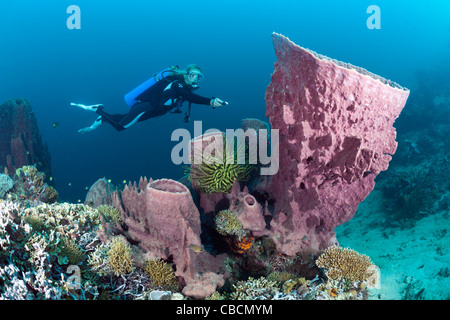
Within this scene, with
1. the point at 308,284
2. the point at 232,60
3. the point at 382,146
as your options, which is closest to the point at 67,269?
the point at 308,284

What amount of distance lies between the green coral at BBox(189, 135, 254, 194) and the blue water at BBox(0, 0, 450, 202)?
3731cm

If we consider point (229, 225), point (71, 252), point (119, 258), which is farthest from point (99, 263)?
point (229, 225)

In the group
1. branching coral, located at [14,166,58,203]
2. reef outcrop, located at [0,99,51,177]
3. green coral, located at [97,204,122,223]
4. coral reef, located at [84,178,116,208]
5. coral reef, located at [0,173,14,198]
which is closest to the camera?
green coral, located at [97,204,122,223]

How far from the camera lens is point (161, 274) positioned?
3.87m

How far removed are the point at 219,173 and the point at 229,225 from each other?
3.09 ft

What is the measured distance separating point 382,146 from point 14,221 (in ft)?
16.5

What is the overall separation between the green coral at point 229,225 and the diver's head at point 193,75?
14.5ft

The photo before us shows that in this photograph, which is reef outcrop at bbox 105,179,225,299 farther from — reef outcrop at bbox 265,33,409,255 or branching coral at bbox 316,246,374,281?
branching coral at bbox 316,246,374,281

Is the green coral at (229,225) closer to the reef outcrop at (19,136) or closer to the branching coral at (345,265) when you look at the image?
the branching coral at (345,265)

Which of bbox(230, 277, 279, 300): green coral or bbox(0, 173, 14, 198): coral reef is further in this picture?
bbox(0, 173, 14, 198): coral reef

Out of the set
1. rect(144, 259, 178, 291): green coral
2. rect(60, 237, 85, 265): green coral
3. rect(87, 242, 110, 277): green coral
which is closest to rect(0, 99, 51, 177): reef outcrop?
rect(60, 237, 85, 265): green coral

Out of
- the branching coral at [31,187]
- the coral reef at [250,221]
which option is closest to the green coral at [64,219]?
the coral reef at [250,221]

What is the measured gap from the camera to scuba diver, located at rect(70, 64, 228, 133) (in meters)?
7.38
